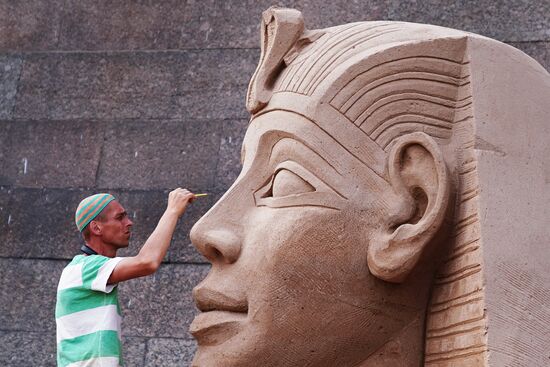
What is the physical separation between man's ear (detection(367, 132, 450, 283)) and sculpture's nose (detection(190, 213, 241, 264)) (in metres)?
0.50

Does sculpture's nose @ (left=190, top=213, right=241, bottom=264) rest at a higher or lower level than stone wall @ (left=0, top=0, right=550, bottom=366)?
lower

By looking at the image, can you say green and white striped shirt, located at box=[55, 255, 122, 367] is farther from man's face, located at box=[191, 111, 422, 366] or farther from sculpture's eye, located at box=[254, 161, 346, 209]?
sculpture's eye, located at box=[254, 161, 346, 209]

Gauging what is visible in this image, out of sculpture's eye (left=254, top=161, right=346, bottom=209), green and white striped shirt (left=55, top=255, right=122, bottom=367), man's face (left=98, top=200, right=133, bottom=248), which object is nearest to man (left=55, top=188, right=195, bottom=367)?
green and white striped shirt (left=55, top=255, right=122, bottom=367)

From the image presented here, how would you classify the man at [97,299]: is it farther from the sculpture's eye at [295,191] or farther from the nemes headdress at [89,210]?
the sculpture's eye at [295,191]

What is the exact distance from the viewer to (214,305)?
4.63 meters

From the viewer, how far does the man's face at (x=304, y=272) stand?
4492 millimetres

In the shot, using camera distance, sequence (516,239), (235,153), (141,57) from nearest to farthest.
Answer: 1. (516,239)
2. (235,153)
3. (141,57)

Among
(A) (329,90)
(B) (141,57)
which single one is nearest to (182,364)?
(B) (141,57)

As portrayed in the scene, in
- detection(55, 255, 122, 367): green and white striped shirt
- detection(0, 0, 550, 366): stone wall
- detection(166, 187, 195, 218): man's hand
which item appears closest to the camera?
detection(55, 255, 122, 367): green and white striped shirt

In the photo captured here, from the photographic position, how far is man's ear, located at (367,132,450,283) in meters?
4.43

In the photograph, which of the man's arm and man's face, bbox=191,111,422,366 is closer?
man's face, bbox=191,111,422,366

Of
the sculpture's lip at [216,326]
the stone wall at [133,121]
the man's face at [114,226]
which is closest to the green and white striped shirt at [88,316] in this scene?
the man's face at [114,226]

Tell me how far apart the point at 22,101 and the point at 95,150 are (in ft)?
2.49

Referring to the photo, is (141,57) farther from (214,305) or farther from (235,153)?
(214,305)
